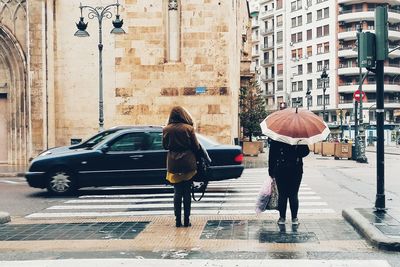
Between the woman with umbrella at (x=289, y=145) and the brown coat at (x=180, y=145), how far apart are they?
1.10m

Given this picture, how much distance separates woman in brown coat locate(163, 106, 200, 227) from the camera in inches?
333

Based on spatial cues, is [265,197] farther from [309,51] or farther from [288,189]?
[309,51]

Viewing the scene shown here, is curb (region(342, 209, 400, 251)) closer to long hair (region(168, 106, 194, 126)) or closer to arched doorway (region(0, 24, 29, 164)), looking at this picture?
long hair (region(168, 106, 194, 126))

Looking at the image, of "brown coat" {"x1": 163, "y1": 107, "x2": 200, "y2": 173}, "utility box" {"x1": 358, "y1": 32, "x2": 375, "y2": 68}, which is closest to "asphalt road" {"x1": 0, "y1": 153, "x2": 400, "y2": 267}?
"brown coat" {"x1": 163, "y1": 107, "x2": 200, "y2": 173}

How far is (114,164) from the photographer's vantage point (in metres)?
13.4

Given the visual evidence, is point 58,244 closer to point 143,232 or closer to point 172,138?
point 143,232

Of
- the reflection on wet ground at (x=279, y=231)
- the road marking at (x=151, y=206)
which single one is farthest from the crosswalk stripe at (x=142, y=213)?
the reflection on wet ground at (x=279, y=231)

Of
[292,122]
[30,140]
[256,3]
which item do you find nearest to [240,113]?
[30,140]

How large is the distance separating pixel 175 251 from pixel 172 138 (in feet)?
6.96

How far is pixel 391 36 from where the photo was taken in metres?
78.1

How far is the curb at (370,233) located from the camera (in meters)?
6.68

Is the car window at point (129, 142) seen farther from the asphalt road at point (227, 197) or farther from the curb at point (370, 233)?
the curb at point (370, 233)

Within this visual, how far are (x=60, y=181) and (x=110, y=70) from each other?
42.1ft

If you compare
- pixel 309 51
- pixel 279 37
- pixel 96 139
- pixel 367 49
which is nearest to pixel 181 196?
pixel 367 49
